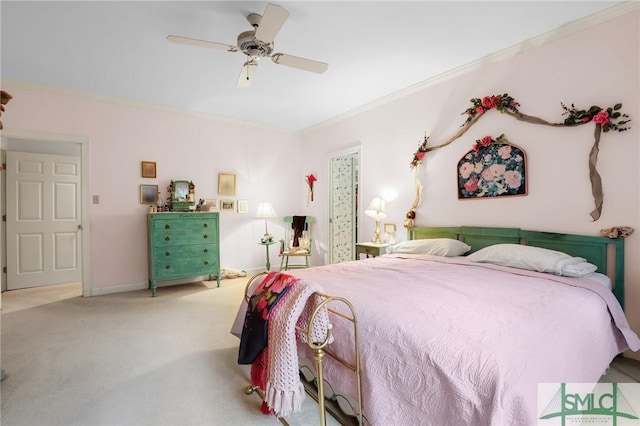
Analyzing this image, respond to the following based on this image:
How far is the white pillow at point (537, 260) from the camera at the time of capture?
2.14 metres

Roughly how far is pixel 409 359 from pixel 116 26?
3105mm

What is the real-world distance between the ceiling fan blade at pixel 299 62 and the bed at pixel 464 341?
5.51 ft

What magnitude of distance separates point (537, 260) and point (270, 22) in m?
2.51

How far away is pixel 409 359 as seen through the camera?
4.03 ft

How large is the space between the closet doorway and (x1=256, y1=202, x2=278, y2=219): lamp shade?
97 centimetres

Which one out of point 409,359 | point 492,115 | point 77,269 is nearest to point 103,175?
point 77,269

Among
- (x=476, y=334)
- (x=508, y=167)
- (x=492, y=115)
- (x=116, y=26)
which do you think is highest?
(x=116, y=26)

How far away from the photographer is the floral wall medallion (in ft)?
9.32

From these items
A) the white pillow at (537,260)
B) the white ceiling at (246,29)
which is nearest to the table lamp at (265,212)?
the white ceiling at (246,29)

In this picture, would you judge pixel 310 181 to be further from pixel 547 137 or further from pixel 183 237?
pixel 547 137

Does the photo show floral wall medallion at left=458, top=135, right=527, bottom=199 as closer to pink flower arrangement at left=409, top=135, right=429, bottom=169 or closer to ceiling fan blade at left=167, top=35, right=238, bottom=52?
pink flower arrangement at left=409, top=135, right=429, bottom=169

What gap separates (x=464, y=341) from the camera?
1.18 metres

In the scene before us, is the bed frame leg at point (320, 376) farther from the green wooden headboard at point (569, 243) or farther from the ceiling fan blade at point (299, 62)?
the green wooden headboard at point (569, 243)

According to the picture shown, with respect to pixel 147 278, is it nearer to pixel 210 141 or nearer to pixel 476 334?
pixel 210 141
